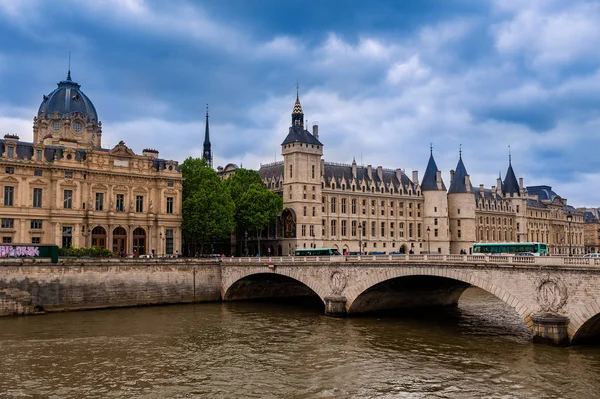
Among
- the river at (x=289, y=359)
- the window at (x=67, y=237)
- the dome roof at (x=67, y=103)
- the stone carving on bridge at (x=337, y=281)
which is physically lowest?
the river at (x=289, y=359)

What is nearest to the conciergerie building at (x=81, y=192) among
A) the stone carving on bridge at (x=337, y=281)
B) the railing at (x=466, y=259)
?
the railing at (x=466, y=259)

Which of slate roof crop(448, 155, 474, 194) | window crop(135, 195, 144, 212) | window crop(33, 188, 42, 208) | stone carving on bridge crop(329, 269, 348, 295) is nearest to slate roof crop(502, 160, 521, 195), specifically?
slate roof crop(448, 155, 474, 194)

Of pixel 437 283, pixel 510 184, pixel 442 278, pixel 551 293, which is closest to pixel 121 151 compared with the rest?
pixel 437 283

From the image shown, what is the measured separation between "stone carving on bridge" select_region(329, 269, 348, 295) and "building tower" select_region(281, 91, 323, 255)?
4327 centimetres

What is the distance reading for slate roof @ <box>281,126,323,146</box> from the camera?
322 ft

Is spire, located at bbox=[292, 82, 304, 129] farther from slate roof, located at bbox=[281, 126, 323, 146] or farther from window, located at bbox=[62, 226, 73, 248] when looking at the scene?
window, located at bbox=[62, 226, 73, 248]

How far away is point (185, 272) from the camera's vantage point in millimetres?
67875

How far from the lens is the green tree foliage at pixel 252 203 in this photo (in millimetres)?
92750

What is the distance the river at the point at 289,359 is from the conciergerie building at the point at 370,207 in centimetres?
4482

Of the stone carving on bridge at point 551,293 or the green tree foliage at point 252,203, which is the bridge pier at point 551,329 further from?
the green tree foliage at point 252,203

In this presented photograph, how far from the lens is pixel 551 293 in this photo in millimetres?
35844

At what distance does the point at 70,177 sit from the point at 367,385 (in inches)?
2238

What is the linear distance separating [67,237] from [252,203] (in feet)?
94.6

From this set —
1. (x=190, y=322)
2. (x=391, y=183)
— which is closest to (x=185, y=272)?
(x=190, y=322)
